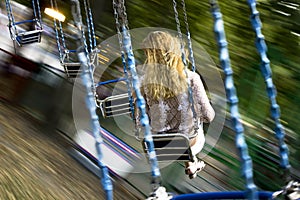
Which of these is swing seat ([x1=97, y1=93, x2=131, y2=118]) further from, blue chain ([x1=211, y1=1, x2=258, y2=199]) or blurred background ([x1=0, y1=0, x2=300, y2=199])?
blue chain ([x1=211, y1=1, x2=258, y2=199])

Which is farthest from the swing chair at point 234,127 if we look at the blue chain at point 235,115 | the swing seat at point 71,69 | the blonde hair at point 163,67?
the swing seat at point 71,69

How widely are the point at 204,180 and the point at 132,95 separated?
1092 millimetres

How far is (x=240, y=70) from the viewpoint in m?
3.69

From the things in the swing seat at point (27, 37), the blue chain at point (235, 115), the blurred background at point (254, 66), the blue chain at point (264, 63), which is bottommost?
the blue chain at point (235, 115)

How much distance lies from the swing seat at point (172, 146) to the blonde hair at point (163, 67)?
329 millimetres

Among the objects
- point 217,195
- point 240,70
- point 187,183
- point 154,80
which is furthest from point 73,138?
point 217,195

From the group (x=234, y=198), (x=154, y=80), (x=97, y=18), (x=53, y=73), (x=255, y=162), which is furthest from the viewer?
(x=53, y=73)

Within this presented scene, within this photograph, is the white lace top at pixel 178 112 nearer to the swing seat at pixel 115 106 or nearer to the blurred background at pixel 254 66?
the swing seat at pixel 115 106

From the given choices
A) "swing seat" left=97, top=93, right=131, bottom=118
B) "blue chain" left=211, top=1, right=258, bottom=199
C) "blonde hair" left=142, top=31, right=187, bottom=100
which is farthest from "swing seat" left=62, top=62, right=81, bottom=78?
"blue chain" left=211, top=1, right=258, bottom=199

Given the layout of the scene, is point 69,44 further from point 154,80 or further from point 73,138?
point 154,80

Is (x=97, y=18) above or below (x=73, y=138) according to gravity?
above

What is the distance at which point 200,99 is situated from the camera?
9.59 feet

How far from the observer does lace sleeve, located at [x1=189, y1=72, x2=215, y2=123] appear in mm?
2891

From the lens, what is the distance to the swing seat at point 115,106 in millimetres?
3312
